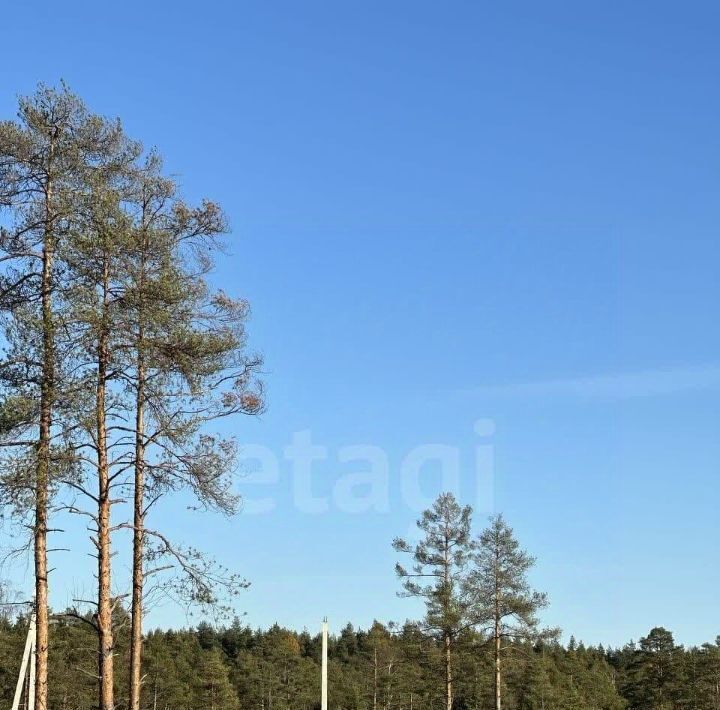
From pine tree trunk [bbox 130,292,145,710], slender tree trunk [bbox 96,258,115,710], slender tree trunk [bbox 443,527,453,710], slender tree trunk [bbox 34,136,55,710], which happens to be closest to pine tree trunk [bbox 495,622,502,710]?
slender tree trunk [bbox 443,527,453,710]

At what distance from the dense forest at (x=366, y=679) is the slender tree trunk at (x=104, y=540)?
31834 mm

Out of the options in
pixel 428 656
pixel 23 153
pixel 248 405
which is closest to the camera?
pixel 23 153

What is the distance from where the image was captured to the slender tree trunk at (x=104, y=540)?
16.5 metres

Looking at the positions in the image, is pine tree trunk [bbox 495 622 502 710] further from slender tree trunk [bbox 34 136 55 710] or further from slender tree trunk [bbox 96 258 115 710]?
slender tree trunk [bbox 34 136 55 710]

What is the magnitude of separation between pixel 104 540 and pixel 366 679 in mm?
59063

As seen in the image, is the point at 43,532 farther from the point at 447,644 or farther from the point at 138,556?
the point at 447,644

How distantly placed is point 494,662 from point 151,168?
3087 cm

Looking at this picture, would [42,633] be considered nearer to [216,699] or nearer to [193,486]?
[193,486]

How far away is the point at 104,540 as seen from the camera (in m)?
16.8

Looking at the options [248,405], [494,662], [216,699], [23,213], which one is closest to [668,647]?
[494,662]

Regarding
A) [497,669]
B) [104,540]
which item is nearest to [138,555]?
[104,540]

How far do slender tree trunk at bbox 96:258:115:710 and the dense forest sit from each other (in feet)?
104

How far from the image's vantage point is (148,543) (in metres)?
18.4

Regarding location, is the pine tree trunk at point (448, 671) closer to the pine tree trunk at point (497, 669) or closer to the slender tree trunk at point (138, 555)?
the pine tree trunk at point (497, 669)
